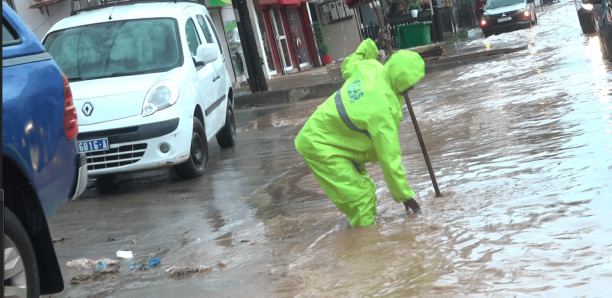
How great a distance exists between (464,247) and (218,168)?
544cm

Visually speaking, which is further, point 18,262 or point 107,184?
point 107,184

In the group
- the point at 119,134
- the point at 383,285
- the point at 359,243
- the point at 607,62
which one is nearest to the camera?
the point at 383,285

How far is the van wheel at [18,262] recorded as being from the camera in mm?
3887

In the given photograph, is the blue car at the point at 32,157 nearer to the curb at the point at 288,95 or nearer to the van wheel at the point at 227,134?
the van wheel at the point at 227,134

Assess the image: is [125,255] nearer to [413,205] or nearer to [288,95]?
[413,205]

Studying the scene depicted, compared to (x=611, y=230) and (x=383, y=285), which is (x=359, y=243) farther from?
(x=611, y=230)

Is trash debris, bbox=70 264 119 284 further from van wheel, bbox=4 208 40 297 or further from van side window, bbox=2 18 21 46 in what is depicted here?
van side window, bbox=2 18 21 46

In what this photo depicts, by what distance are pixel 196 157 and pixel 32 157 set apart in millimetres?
5190

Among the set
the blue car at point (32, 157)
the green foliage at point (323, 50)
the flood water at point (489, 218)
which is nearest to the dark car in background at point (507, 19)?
the green foliage at point (323, 50)

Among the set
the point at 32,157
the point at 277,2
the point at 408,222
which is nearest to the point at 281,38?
the point at 277,2

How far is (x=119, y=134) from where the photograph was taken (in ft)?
28.1

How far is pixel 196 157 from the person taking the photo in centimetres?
949

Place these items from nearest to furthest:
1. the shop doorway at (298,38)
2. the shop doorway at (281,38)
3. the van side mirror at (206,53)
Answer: the van side mirror at (206,53)
the shop doorway at (281,38)
the shop doorway at (298,38)

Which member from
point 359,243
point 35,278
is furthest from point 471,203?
point 35,278
